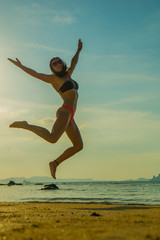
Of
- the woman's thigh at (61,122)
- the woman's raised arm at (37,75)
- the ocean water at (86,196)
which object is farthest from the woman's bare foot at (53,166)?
the ocean water at (86,196)

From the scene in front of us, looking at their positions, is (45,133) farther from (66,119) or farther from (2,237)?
(2,237)

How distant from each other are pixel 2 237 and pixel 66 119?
316cm

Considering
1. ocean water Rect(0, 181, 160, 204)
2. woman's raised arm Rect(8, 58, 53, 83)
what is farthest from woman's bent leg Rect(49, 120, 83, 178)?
ocean water Rect(0, 181, 160, 204)

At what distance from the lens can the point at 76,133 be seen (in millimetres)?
6812

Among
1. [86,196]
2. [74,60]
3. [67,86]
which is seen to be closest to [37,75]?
[67,86]

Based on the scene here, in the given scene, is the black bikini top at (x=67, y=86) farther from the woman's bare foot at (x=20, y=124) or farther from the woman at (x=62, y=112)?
the woman's bare foot at (x=20, y=124)

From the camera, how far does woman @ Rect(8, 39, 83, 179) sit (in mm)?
6062

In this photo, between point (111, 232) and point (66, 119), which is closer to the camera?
point (111, 232)

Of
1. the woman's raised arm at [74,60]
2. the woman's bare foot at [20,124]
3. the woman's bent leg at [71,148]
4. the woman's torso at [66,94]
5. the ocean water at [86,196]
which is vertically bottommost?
the ocean water at [86,196]

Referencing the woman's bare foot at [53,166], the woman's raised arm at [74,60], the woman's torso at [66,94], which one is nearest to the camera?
the woman's torso at [66,94]

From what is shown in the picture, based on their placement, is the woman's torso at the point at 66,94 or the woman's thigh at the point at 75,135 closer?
the woman's torso at the point at 66,94

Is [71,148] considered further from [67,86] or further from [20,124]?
[67,86]

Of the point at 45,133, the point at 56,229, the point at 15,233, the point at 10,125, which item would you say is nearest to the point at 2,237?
the point at 15,233

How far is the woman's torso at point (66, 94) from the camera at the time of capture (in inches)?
249
